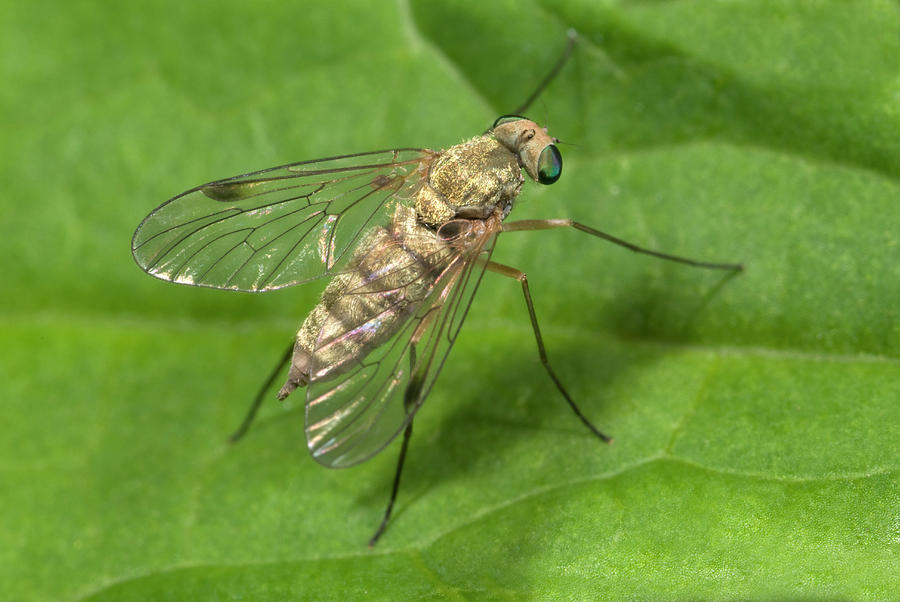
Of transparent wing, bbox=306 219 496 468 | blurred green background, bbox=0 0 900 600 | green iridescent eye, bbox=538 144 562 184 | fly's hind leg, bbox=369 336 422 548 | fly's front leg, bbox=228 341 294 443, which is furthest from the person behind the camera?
fly's front leg, bbox=228 341 294 443

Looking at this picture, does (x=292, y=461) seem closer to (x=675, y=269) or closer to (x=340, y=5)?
(x=675, y=269)

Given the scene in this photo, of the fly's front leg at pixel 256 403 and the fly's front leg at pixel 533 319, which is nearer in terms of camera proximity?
the fly's front leg at pixel 533 319

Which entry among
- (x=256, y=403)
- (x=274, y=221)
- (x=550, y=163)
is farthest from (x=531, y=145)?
(x=256, y=403)

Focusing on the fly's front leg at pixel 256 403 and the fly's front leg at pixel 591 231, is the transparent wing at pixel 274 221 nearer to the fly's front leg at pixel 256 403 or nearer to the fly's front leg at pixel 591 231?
the fly's front leg at pixel 256 403

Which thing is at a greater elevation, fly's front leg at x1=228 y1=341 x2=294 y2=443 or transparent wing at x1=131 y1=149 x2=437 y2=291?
transparent wing at x1=131 y1=149 x2=437 y2=291

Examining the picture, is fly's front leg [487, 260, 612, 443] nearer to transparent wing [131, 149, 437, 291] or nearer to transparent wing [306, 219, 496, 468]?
transparent wing [306, 219, 496, 468]

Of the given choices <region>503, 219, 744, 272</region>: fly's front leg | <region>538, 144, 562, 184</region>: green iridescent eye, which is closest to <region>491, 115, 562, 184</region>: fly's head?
<region>538, 144, 562, 184</region>: green iridescent eye

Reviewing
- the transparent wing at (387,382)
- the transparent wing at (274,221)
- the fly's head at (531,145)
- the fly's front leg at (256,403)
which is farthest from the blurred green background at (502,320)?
the transparent wing at (387,382)
